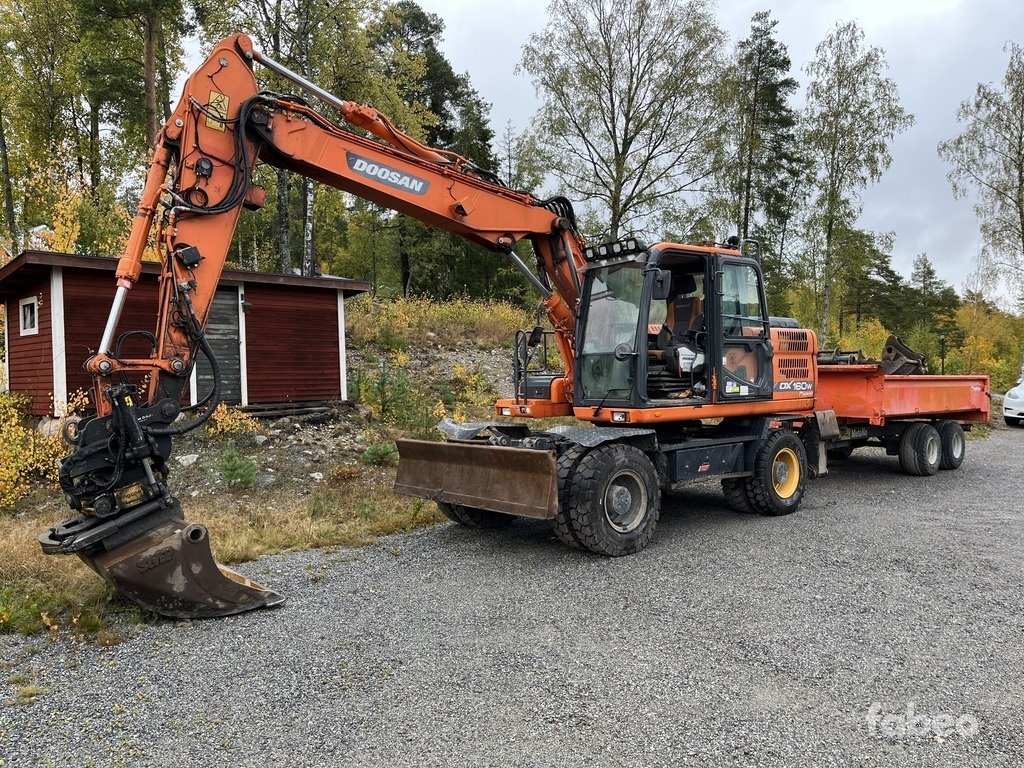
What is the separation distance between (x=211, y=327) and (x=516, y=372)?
678 centimetres

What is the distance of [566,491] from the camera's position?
5.76 meters

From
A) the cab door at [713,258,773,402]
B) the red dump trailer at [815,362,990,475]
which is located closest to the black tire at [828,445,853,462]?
the red dump trailer at [815,362,990,475]

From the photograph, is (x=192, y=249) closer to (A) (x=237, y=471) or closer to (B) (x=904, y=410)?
(A) (x=237, y=471)

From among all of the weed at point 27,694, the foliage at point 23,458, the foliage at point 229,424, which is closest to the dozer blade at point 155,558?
the weed at point 27,694

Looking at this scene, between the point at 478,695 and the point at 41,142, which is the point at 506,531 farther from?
the point at 41,142

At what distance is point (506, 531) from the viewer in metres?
6.95

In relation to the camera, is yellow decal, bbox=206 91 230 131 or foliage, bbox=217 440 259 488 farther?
foliage, bbox=217 440 259 488

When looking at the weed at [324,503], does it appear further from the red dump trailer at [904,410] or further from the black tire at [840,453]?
the black tire at [840,453]

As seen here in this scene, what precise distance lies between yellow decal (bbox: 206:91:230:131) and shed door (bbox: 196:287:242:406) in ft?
23.3

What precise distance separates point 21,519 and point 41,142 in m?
21.4

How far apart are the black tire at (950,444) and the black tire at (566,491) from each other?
7.70m

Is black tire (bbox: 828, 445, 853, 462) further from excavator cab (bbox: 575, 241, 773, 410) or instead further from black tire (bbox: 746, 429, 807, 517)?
excavator cab (bbox: 575, 241, 773, 410)

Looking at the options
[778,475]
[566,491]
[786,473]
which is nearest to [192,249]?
[566,491]

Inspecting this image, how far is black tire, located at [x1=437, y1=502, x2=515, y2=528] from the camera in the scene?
694 cm
